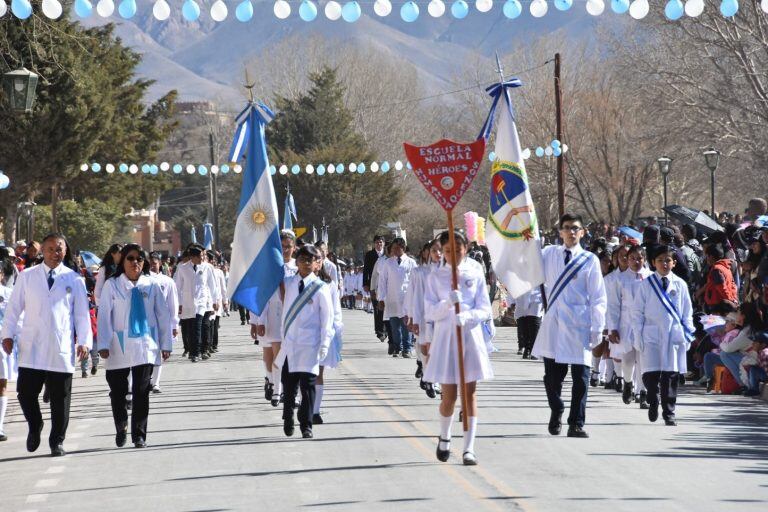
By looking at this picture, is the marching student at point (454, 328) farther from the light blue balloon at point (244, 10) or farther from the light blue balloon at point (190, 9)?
the light blue balloon at point (244, 10)

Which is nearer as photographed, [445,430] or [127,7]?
[445,430]

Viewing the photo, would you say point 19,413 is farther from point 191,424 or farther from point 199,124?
point 199,124

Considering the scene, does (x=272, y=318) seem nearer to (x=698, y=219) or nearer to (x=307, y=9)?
(x=307, y=9)

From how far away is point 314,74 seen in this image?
80.1 metres

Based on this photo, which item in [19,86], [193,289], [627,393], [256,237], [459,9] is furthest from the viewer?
[193,289]

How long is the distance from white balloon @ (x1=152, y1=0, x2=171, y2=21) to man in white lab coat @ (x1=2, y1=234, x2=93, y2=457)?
6.06 m

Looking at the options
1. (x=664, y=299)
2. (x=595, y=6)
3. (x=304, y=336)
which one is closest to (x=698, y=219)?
(x=595, y=6)

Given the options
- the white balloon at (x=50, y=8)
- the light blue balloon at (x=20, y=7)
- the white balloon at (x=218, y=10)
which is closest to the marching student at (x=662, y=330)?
the white balloon at (x=218, y=10)

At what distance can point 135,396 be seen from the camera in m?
12.5

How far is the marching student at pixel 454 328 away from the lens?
36.5 ft

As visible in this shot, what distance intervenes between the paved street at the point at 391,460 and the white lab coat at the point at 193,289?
6.80 meters

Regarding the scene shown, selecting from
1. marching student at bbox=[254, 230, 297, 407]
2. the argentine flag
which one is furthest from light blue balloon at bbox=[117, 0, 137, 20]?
marching student at bbox=[254, 230, 297, 407]

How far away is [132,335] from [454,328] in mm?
2968

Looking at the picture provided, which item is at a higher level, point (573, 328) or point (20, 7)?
point (20, 7)
